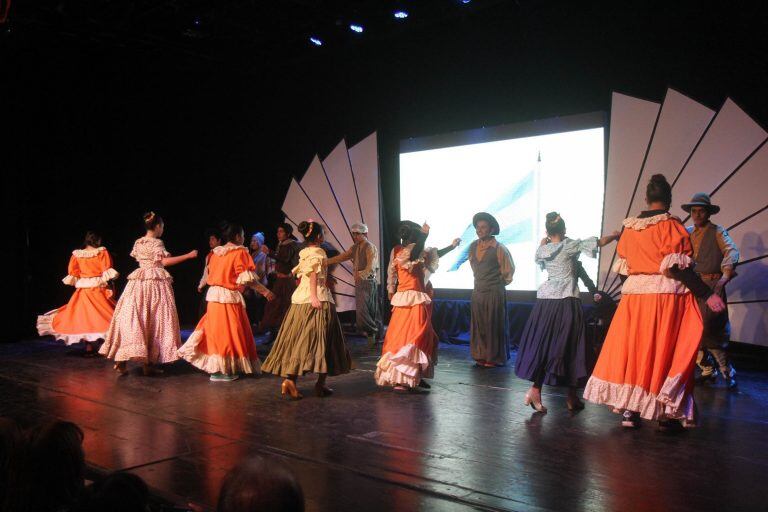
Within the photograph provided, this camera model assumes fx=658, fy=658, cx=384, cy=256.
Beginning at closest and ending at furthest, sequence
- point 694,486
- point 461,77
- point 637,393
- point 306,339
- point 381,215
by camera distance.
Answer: point 694,486 < point 637,393 < point 306,339 < point 461,77 < point 381,215

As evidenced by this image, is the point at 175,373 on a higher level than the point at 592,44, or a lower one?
lower

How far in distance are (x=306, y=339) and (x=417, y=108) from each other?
16.8 feet

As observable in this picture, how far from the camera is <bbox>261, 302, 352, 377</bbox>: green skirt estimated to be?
4977mm

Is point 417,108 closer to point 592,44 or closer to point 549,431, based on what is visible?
point 592,44

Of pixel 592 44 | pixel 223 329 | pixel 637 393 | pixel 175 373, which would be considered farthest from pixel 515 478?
pixel 592 44

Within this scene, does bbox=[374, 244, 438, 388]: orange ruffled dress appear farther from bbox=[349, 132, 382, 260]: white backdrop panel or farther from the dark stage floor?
bbox=[349, 132, 382, 260]: white backdrop panel

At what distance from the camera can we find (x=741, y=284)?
6523 mm

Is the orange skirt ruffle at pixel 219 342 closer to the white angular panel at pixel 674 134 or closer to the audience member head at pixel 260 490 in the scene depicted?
the white angular panel at pixel 674 134

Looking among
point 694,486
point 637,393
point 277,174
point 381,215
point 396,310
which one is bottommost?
Answer: point 694,486

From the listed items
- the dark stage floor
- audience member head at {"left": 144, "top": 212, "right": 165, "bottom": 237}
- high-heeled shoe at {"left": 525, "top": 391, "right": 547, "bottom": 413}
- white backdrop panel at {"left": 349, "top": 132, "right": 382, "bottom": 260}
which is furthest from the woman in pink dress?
white backdrop panel at {"left": 349, "top": 132, "right": 382, "bottom": 260}

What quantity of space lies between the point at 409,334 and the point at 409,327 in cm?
6

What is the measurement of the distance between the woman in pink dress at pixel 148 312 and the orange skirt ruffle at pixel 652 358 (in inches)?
154

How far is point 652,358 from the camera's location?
3.94m

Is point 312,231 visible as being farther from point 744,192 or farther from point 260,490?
point 744,192
